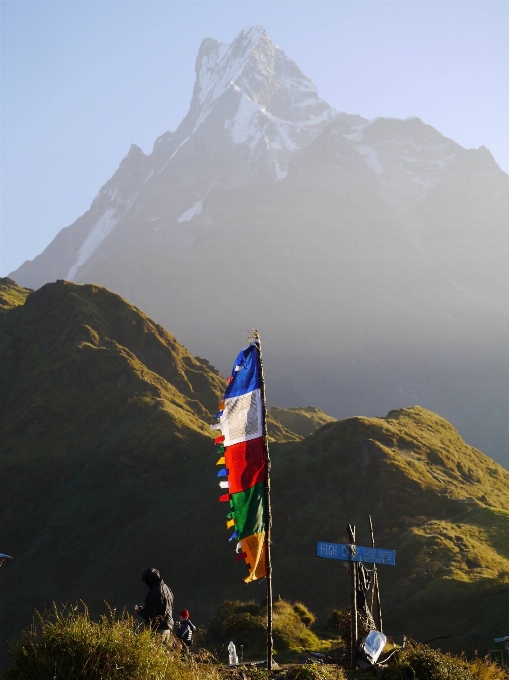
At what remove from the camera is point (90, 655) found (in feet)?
37.8

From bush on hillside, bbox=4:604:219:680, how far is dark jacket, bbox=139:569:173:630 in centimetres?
186

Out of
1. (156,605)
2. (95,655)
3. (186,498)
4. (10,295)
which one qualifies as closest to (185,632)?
(156,605)

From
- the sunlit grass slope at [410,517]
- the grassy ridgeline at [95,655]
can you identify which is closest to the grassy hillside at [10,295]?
the sunlit grass slope at [410,517]

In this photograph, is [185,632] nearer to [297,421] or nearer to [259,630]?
[259,630]

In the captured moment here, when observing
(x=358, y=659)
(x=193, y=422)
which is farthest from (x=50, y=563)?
(x=358, y=659)

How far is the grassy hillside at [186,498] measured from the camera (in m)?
42.5

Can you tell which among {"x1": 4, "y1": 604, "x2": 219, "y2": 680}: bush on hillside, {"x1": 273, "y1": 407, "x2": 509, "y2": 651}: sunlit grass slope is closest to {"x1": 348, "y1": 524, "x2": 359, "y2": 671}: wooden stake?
{"x1": 4, "y1": 604, "x2": 219, "y2": 680}: bush on hillside

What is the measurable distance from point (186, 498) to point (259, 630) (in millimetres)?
35295

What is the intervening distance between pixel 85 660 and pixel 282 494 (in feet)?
153

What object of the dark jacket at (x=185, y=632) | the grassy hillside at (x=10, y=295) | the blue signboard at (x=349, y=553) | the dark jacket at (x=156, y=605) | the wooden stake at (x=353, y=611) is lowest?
the dark jacket at (x=185, y=632)

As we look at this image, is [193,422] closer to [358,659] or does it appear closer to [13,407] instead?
[13,407]

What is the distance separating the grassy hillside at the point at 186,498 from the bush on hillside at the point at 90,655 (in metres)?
19.4

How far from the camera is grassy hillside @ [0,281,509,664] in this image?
4250cm

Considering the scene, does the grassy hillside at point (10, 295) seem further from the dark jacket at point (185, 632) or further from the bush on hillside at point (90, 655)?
the bush on hillside at point (90, 655)
